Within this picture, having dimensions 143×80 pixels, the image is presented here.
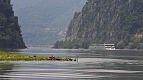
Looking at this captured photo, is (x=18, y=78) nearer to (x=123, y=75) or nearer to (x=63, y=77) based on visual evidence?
(x=63, y=77)

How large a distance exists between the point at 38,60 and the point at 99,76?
54269 mm

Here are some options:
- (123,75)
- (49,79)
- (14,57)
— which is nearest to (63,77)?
(49,79)

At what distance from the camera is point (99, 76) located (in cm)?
9556

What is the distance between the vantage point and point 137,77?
94188 millimetres

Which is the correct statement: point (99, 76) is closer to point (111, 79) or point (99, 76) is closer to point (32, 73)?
point (111, 79)

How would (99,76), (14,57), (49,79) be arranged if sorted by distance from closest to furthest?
(49,79) → (99,76) → (14,57)

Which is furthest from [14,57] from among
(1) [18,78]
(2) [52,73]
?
(1) [18,78]

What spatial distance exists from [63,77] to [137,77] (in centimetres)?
1201

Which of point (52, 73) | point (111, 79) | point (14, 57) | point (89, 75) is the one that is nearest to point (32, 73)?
point (52, 73)

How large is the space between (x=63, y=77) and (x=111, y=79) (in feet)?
26.2

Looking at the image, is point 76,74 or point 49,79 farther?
point 76,74

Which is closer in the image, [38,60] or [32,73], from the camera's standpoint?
[32,73]

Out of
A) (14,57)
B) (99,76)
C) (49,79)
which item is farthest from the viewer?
(14,57)

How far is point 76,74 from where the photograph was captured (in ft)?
326
